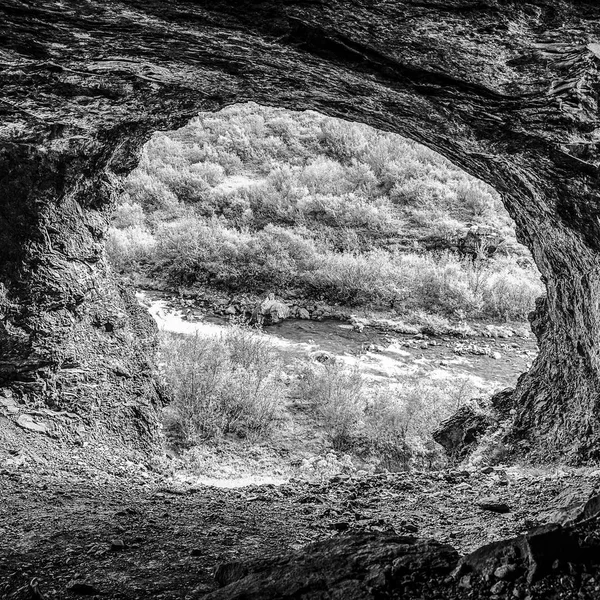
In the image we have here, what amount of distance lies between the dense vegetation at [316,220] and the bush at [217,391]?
12.9ft

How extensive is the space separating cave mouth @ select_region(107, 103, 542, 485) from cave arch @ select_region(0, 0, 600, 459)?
187 centimetres

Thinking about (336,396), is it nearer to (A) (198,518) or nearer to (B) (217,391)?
(B) (217,391)

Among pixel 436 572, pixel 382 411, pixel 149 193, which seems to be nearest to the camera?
pixel 436 572

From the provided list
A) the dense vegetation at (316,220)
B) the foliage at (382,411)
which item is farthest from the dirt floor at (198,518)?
the dense vegetation at (316,220)

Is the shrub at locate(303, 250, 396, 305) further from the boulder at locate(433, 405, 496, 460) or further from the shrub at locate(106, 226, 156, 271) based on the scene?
the boulder at locate(433, 405, 496, 460)

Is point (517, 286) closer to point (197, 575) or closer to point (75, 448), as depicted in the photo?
point (75, 448)

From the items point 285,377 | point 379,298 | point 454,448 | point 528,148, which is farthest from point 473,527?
point 379,298

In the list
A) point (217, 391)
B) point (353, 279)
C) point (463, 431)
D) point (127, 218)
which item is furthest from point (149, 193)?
point (463, 431)

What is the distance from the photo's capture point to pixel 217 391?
29.1 feet

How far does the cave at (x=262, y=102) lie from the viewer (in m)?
2.74

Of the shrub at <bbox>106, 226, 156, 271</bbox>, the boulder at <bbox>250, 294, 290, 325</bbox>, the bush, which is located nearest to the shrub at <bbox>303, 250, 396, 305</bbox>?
the boulder at <bbox>250, 294, 290, 325</bbox>

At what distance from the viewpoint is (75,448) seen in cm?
558

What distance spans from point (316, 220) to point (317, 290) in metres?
4.53

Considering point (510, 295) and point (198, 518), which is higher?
point (198, 518)
